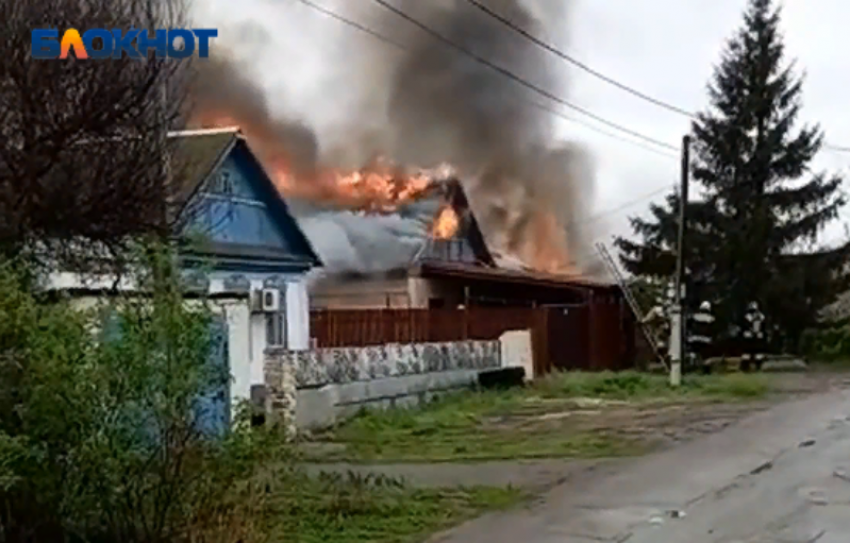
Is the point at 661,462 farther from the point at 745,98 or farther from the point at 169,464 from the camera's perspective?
the point at 745,98

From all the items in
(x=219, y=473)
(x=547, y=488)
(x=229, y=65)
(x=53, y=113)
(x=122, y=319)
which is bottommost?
→ (x=547, y=488)

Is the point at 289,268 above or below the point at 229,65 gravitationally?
below

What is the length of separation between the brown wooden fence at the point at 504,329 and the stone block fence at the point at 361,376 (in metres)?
1.92

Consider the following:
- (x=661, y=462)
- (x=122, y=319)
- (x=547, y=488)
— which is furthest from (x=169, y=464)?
(x=661, y=462)

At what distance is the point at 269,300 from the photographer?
2264cm

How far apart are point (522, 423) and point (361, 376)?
2522 mm

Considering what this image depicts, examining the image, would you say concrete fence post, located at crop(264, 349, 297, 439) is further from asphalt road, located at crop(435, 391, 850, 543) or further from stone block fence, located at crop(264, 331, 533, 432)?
asphalt road, located at crop(435, 391, 850, 543)

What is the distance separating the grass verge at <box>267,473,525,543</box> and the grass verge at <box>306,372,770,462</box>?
230cm

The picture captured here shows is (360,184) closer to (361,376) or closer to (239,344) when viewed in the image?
(361,376)

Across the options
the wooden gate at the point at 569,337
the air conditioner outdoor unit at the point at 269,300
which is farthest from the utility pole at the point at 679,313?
the air conditioner outdoor unit at the point at 269,300

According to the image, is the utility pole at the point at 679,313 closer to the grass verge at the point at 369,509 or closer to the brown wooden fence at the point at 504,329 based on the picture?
the brown wooden fence at the point at 504,329

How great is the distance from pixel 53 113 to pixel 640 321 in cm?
2399

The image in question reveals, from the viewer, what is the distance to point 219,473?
7.07 meters
